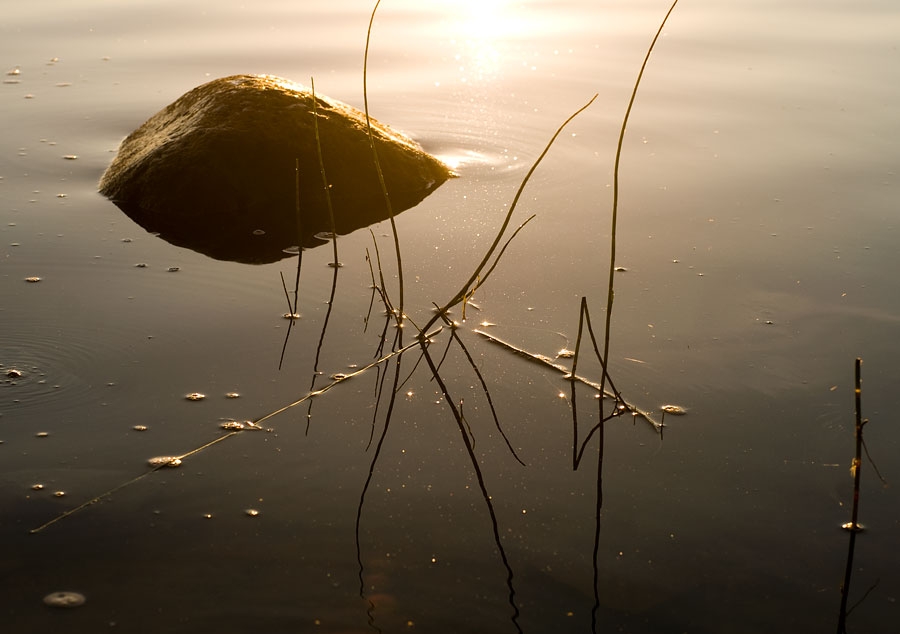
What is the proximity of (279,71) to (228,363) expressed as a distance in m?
3.82

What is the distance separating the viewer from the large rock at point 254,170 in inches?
171

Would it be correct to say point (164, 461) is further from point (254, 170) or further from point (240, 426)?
point (254, 170)

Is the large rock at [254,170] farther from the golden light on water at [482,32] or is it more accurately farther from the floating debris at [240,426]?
the golden light on water at [482,32]

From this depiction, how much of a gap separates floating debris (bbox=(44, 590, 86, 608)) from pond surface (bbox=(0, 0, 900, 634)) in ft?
0.04

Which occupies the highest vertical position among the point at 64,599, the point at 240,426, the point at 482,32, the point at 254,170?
the point at 482,32

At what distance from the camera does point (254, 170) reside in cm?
454

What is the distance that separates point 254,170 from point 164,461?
7.35 feet

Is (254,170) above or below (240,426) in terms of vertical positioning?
above

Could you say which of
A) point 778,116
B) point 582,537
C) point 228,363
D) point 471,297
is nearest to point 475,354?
point 471,297

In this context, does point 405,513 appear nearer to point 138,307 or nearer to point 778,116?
point 138,307

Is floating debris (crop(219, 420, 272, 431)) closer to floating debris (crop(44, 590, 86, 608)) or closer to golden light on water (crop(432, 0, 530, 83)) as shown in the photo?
floating debris (crop(44, 590, 86, 608))

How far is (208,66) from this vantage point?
668 centimetres

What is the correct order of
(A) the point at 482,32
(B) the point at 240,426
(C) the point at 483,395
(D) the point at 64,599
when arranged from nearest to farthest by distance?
(D) the point at 64,599 < (B) the point at 240,426 < (C) the point at 483,395 < (A) the point at 482,32

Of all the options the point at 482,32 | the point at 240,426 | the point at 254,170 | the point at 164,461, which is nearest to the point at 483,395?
the point at 240,426
